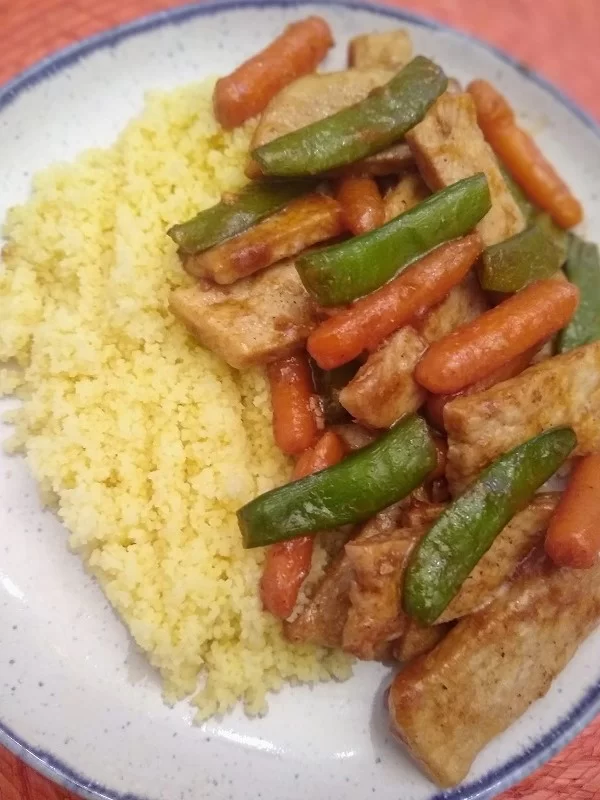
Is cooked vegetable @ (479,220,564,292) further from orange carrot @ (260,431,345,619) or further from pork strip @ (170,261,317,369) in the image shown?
orange carrot @ (260,431,345,619)

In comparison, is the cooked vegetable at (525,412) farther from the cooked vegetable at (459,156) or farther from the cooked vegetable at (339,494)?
the cooked vegetable at (459,156)

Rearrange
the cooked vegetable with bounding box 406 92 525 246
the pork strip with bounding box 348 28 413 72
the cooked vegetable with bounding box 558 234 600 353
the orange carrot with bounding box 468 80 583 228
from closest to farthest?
the cooked vegetable with bounding box 406 92 525 246 < the cooked vegetable with bounding box 558 234 600 353 < the pork strip with bounding box 348 28 413 72 < the orange carrot with bounding box 468 80 583 228

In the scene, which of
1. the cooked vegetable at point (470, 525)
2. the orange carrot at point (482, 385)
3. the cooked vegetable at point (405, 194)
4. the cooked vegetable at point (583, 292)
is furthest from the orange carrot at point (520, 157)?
the cooked vegetable at point (470, 525)

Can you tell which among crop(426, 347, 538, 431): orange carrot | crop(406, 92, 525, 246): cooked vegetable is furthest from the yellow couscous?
crop(406, 92, 525, 246): cooked vegetable

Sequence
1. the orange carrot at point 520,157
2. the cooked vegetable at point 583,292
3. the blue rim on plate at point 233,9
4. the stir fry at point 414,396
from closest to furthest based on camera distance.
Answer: the blue rim on plate at point 233,9 → the stir fry at point 414,396 → the cooked vegetable at point 583,292 → the orange carrot at point 520,157

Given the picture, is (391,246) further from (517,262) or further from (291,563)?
(291,563)

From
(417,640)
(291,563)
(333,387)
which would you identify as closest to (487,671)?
(417,640)

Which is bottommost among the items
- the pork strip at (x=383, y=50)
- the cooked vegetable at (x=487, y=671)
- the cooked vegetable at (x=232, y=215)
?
the cooked vegetable at (x=487, y=671)
